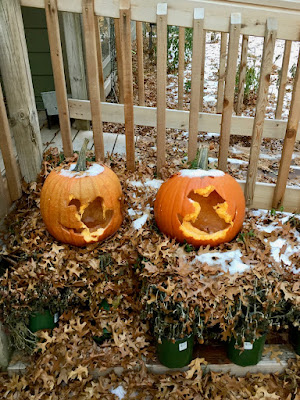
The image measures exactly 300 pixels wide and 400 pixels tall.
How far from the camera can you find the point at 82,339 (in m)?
2.70

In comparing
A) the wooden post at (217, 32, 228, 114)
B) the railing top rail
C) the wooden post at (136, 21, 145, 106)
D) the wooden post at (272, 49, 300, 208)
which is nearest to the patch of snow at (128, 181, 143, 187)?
the wooden post at (272, 49, 300, 208)

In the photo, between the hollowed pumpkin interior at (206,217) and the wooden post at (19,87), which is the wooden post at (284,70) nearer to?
the hollowed pumpkin interior at (206,217)

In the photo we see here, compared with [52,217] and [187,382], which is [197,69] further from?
[187,382]

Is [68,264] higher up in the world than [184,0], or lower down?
lower down

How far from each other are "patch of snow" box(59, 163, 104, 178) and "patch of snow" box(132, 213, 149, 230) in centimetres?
50

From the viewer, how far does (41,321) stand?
2.72 meters

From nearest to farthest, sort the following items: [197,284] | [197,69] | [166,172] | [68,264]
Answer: [197,284], [68,264], [197,69], [166,172]

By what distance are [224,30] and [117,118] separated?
52.5 inches

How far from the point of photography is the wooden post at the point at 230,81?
264cm

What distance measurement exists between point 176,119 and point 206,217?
4.70ft

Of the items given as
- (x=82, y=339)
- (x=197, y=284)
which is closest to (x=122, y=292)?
(x=82, y=339)

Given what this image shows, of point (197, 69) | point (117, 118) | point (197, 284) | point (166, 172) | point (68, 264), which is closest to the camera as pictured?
point (197, 284)

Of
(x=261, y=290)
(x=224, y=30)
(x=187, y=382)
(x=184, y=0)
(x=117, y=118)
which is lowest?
(x=187, y=382)

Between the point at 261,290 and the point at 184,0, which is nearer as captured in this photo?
the point at 261,290
